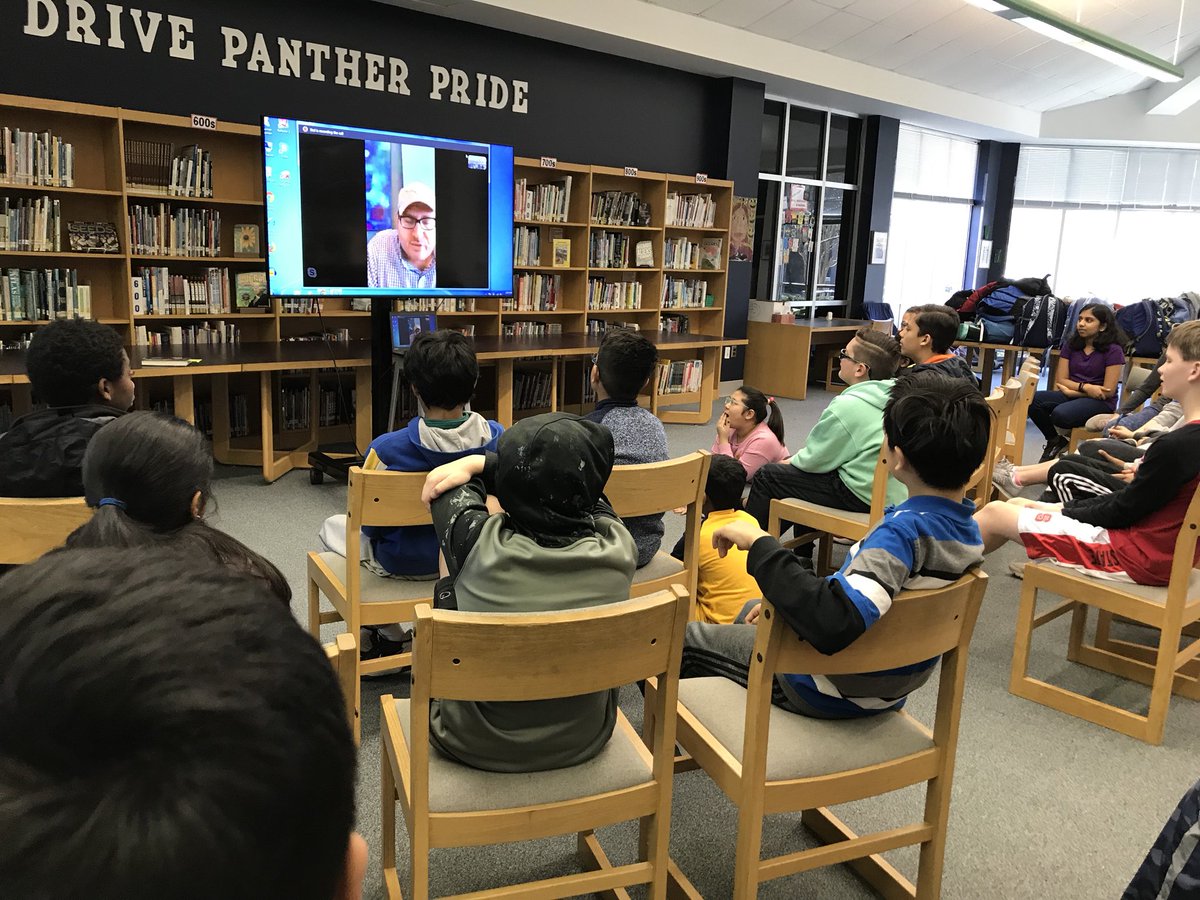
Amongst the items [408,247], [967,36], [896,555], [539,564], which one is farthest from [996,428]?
[967,36]

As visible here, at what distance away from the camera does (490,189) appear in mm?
5023

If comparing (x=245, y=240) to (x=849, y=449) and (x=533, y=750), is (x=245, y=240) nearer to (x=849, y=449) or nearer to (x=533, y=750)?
(x=849, y=449)

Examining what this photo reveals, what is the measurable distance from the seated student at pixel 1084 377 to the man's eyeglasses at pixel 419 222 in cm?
402

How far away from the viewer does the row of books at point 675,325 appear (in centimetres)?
768

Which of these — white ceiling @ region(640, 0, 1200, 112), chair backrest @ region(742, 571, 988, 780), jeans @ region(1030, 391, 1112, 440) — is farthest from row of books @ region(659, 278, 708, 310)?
chair backrest @ region(742, 571, 988, 780)

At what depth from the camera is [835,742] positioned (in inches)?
65.4

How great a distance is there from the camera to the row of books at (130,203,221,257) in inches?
192

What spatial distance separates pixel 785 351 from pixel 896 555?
269 inches

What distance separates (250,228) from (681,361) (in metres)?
3.65

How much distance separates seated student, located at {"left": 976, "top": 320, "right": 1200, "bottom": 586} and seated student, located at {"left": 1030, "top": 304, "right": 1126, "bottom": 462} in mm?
3151

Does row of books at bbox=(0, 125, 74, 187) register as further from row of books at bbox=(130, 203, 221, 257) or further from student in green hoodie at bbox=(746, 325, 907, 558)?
student in green hoodie at bbox=(746, 325, 907, 558)

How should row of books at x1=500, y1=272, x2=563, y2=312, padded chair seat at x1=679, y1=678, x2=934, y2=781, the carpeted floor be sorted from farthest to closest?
row of books at x1=500, y1=272, x2=563, y2=312
the carpeted floor
padded chair seat at x1=679, y1=678, x2=934, y2=781

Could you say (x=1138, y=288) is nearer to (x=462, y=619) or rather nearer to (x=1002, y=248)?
(x=1002, y=248)

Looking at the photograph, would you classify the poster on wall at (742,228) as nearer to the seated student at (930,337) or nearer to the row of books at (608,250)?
the row of books at (608,250)
